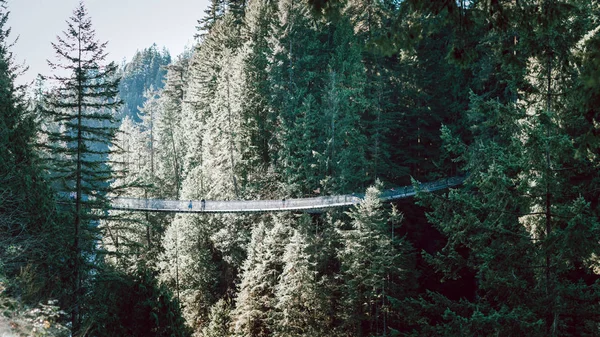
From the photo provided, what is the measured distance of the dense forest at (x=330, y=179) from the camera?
6379 mm

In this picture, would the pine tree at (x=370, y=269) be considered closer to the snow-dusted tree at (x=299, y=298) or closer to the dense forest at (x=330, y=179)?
the dense forest at (x=330, y=179)

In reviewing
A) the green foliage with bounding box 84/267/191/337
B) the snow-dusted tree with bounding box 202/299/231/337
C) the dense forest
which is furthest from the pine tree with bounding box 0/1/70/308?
the snow-dusted tree with bounding box 202/299/231/337

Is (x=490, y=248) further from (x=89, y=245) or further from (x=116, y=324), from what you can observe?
(x=89, y=245)

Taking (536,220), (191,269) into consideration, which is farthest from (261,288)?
(536,220)

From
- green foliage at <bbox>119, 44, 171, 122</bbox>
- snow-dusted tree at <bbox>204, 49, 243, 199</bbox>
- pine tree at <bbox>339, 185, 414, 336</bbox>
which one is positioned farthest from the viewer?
green foliage at <bbox>119, 44, 171, 122</bbox>

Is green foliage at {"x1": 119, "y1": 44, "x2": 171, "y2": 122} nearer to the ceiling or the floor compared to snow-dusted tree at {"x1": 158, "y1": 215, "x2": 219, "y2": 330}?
nearer to the ceiling

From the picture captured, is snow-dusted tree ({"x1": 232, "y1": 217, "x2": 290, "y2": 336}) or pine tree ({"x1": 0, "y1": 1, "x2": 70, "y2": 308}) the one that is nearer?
pine tree ({"x1": 0, "y1": 1, "x2": 70, "y2": 308})

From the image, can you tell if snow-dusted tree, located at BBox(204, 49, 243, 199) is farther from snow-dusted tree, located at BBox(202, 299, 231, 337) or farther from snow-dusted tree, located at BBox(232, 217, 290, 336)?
snow-dusted tree, located at BBox(202, 299, 231, 337)

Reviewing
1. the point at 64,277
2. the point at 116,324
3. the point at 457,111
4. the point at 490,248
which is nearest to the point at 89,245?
the point at 64,277

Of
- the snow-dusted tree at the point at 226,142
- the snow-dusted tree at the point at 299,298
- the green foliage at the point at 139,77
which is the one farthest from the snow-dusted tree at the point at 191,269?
the green foliage at the point at 139,77

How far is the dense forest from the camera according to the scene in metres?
6.38

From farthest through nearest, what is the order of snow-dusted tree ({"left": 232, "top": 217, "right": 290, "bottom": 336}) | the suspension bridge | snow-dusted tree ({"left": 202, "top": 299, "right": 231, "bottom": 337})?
snow-dusted tree ({"left": 202, "top": 299, "right": 231, "bottom": 337})
the suspension bridge
snow-dusted tree ({"left": 232, "top": 217, "right": 290, "bottom": 336})

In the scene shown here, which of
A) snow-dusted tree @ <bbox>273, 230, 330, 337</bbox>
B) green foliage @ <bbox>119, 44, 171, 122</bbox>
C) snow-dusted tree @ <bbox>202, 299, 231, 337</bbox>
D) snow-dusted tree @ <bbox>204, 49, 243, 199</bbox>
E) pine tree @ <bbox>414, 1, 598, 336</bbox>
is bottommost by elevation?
snow-dusted tree @ <bbox>202, 299, 231, 337</bbox>

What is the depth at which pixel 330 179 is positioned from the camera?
2003 cm
